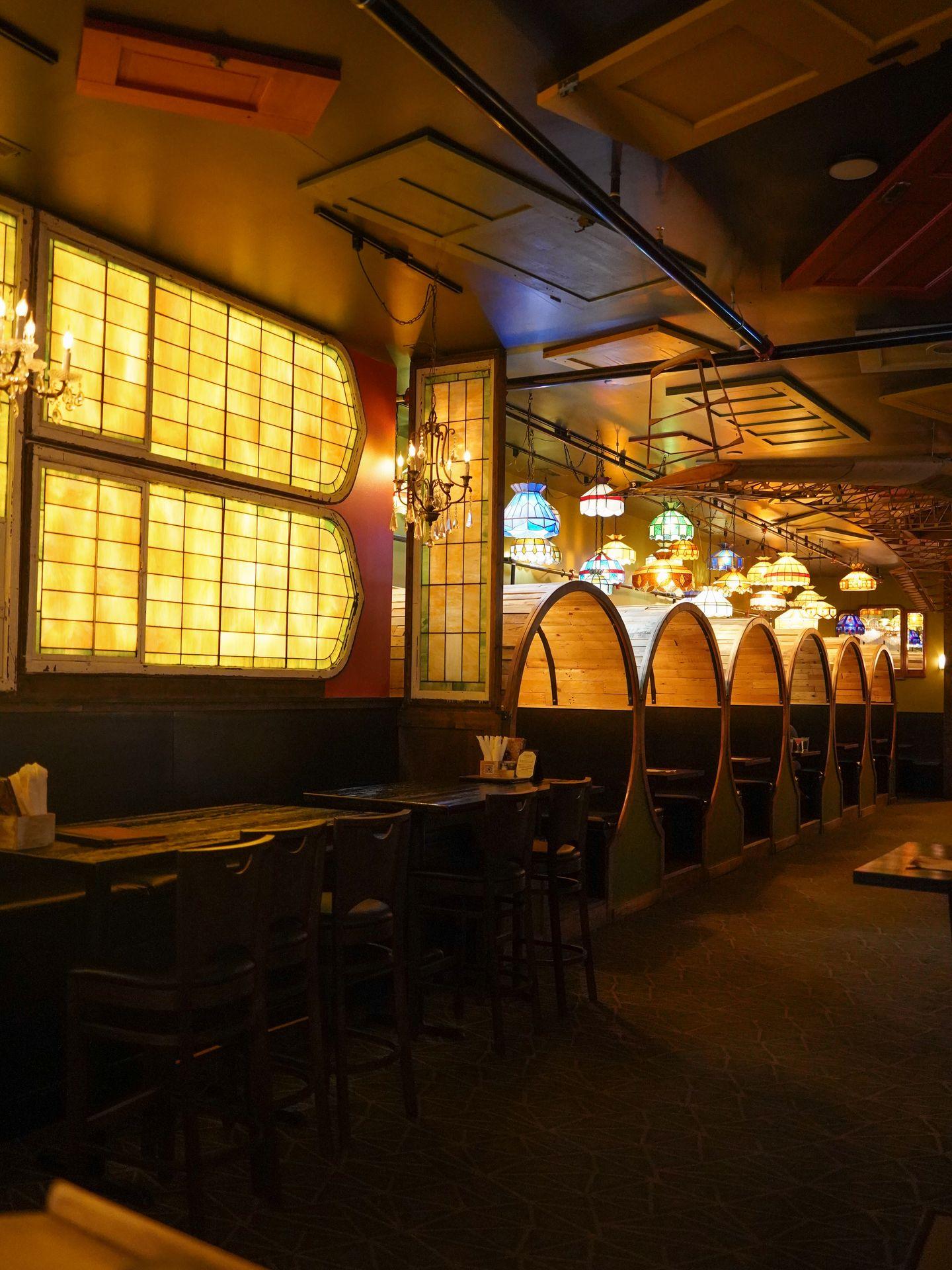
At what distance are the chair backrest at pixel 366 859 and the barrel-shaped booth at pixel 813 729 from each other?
8.33 metres

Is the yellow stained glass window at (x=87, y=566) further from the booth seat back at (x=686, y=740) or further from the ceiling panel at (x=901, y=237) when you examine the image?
the booth seat back at (x=686, y=740)

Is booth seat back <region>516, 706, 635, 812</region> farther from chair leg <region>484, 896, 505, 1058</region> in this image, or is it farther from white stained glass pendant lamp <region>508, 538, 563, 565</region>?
chair leg <region>484, 896, 505, 1058</region>

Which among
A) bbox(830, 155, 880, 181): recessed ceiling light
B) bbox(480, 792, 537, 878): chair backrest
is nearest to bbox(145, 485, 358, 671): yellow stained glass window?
bbox(480, 792, 537, 878): chair backrest

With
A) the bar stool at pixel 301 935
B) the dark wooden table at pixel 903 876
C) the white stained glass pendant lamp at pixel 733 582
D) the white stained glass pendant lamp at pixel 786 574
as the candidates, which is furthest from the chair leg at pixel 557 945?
the white stained glass pendant lamp at pixel 733 582

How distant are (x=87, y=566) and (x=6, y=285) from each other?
1.27 m

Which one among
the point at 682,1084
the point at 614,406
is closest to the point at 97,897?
the point at 682,1084

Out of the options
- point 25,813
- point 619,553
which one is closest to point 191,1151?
point 25,813

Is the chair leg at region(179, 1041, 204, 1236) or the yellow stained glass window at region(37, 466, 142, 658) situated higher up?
the yellow stained glass window at region(37, 466, 142, 658)

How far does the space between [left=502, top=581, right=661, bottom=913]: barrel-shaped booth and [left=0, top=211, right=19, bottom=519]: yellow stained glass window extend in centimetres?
315

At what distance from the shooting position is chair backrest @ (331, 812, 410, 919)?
A: 3.43 meters

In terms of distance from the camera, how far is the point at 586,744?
7.50 m

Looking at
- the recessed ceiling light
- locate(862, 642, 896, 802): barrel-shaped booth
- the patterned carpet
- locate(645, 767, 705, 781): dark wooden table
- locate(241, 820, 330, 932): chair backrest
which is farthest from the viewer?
locate(862, 642, 896, 802): barrel-shaped booth

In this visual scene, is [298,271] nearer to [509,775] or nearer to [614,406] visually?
[509,775]

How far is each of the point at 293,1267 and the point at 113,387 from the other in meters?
3.87
